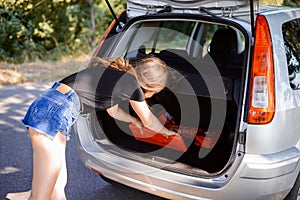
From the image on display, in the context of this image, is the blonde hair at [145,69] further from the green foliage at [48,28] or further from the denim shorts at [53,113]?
the green foliage at [48,28]

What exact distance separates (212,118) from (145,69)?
0.96 meters

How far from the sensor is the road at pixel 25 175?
3582 mm

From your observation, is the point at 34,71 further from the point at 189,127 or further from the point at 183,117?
the point at 189,127

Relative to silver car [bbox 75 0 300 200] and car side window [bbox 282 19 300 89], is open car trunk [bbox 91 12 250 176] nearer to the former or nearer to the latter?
silver car [bbox 75 0 300 200]

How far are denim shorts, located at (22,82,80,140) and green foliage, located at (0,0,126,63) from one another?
22.4ft

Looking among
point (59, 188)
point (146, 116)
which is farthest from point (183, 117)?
point (59, 188)

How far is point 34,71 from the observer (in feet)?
28.3

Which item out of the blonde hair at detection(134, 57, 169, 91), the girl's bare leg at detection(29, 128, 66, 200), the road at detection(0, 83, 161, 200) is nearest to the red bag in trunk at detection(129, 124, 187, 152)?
the blonde hair at detection(134, 57, 169, 91)

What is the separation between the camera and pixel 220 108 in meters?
3.38

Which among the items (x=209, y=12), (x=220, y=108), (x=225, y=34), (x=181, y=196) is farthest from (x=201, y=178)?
(x=225, y=34)

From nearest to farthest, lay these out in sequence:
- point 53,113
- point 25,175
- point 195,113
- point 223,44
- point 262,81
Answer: point 262,81, point 53,113, point 195,113, point 25,175, point 223,44

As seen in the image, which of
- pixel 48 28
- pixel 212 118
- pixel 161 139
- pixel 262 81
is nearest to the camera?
pixel 262 81

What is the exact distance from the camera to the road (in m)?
3.58

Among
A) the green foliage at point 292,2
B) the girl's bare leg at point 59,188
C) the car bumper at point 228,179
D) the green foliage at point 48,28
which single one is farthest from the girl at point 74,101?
the green foliage at point 292,2
